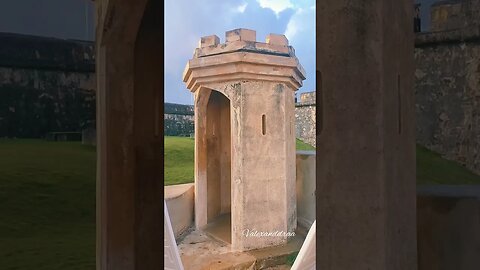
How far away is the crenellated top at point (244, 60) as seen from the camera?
8.77 meters

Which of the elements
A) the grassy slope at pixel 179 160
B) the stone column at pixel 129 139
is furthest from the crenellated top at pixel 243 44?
the stone column at pixel 129 139

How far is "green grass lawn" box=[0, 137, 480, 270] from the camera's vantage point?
180 inches

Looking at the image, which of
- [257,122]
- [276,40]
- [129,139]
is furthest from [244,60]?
[129,139]

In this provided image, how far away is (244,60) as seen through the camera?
8.68 metres

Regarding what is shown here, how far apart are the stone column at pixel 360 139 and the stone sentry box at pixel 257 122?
7414 mm

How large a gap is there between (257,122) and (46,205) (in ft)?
14.7

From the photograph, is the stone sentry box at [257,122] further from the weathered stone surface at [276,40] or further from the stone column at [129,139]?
the stone column at [129,139]

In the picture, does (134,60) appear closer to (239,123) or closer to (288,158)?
(239,123)

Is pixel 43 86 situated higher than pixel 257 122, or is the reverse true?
pixel 43 86

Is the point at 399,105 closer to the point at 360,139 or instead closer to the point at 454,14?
the point at 360,139

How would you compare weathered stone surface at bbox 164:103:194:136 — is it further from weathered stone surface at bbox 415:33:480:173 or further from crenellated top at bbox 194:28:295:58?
weathered stone surface at bbox 415:33:480:173

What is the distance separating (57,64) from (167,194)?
146 inches

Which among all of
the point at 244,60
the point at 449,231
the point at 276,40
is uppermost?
the point at 276,40

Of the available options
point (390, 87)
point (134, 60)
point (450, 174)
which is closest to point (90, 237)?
point (134, 60)
